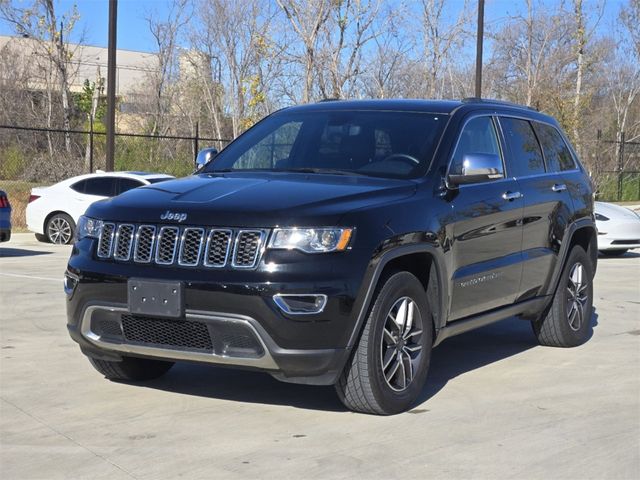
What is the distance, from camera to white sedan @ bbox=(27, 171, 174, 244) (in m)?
17.5

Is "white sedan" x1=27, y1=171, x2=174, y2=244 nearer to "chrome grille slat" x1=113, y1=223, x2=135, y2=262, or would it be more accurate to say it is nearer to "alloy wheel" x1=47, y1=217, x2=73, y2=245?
"alloy wheel" x1=47, y1=217, x2=73, y2=245

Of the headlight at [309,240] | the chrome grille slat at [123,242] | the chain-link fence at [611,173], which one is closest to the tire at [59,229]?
the chrome grille slat at [123,242]

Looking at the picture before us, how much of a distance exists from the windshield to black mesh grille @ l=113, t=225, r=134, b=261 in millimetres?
1279

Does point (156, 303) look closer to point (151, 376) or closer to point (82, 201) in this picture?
point (151, 376)

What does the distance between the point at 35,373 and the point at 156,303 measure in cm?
179

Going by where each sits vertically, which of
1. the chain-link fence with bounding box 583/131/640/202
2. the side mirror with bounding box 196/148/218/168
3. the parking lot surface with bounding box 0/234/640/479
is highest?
the chain-link fence with bounding box 583/131/640/202

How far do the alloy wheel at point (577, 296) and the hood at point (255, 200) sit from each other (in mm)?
2582

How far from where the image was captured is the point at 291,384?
21.8ft

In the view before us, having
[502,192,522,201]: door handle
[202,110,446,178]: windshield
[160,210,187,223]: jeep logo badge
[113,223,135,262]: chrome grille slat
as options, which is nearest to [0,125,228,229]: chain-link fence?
[202,110,446,178]: windshield

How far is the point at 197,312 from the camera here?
5.30m

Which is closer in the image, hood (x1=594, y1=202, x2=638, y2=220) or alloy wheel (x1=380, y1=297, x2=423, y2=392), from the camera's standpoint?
alloy wheel (x1=380, y1=297, x2=423, y2=392)

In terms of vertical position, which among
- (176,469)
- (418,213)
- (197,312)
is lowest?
(176,469)

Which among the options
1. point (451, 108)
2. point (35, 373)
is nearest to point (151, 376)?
point (35, 373)

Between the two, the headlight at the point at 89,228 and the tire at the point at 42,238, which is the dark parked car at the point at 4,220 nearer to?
the tire at the point at 42,238
